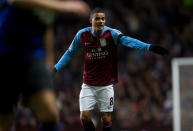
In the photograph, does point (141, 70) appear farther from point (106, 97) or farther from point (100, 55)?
point (100, 55)

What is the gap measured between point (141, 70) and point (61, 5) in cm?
867

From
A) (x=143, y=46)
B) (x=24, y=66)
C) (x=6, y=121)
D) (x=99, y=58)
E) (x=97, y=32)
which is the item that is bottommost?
(x=6, y=121)

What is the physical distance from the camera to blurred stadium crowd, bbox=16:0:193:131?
36.5 ft

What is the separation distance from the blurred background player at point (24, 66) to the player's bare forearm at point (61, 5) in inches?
7.2

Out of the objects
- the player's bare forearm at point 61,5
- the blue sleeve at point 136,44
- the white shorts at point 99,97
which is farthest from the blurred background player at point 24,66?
the white shorts at point 99,97

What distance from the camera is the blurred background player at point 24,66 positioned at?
11.5 ft

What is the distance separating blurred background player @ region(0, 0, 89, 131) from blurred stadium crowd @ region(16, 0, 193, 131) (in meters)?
6.86

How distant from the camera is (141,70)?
38.2 feet

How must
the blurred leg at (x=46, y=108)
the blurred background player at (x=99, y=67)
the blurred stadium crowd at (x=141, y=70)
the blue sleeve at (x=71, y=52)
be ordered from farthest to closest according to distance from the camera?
the blurred stadium crowd at (x=141, y=70)
the blue sleeve at (x=71, y=52)
the blurred background player at (x=99, y=67)
the blurred leg at (x=46, y=108)

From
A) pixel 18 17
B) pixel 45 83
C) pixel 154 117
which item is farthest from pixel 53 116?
pixel 154 117

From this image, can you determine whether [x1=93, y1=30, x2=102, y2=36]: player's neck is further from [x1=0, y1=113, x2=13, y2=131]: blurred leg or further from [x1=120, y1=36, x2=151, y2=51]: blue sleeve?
Result: [x1=0, y1=113, x2=13, y2=131]: blurred leg

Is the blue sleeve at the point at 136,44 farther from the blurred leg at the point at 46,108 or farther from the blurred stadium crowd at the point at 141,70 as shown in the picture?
the blurred stadium crowd at the point at 141,70

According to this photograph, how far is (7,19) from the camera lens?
3.65m

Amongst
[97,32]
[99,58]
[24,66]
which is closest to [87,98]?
[99,58]
